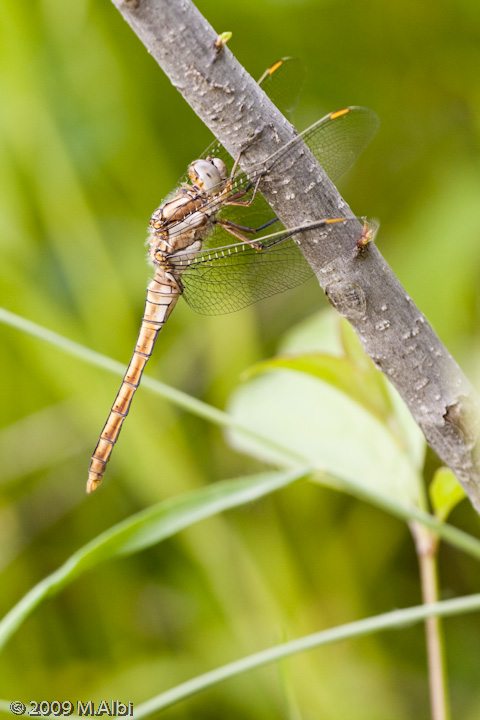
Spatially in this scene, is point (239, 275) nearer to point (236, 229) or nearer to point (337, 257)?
point (236, 229)

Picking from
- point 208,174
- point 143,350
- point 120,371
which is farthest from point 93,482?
point 208,174

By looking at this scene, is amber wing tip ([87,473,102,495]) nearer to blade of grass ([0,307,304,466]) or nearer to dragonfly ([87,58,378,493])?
dragonfly ([87,58,378,493])

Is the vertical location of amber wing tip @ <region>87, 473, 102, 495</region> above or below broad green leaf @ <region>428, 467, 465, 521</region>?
above

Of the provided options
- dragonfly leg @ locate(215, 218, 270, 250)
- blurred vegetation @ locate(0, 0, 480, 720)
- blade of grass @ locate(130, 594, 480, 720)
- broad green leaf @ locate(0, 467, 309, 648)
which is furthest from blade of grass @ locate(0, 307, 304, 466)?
blurred vegetation @ locate(0, 0, 480, 720)

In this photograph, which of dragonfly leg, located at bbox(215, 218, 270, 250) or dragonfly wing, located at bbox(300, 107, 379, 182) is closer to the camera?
dragonfly wing, located at bbox(300, 107, 379, 182)

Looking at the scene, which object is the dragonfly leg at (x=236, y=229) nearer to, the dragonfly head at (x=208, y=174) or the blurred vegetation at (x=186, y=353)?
the dragonfly head at (x=208, y=174)

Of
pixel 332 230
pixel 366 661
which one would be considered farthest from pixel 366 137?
pixel 366 661

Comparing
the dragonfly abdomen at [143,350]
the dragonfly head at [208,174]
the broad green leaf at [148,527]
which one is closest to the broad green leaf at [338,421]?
the broad green leaf at [148,527]

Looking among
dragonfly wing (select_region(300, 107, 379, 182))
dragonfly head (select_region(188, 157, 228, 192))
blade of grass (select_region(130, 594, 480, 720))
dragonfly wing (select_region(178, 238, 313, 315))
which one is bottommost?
blade of grass (select_region(130, 594, 480, 720))
